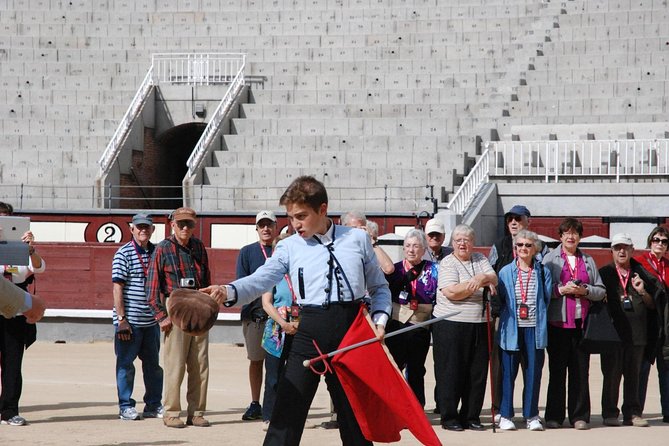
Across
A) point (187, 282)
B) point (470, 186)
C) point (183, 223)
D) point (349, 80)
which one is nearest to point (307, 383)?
point (187, 282)

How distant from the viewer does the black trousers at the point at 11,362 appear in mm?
9172

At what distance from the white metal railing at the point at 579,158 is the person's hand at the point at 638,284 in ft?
30.0

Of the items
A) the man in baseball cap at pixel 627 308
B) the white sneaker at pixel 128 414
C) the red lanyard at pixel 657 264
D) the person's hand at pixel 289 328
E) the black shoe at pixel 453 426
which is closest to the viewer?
the person's hand at pixel 289 328

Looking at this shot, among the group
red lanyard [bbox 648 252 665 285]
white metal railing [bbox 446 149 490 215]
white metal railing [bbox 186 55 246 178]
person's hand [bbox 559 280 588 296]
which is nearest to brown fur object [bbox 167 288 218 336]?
person's hand [bbox 559 280 588 296]

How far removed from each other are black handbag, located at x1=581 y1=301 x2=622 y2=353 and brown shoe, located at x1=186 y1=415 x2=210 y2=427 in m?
2.79

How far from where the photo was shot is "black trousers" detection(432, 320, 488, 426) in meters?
9.06

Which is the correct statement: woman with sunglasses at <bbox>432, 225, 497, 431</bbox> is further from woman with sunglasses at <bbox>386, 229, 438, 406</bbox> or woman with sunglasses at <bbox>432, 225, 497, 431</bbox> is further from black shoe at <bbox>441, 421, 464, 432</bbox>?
woman with sunglasses at <bbox>386, 229, 438, 406</bbox>

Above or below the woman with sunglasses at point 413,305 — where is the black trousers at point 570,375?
below

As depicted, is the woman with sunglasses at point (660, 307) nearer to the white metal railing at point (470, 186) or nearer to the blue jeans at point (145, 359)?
the blue jeans at point (145, 359)

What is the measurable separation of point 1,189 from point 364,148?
611cm

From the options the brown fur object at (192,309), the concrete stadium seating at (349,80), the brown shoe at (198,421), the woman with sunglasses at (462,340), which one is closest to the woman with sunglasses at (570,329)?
the woman with sunglasses at (462,340)

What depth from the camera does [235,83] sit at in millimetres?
23484

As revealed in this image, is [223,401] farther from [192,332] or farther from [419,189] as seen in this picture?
[419,189]

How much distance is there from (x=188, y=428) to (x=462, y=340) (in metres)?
2.05
